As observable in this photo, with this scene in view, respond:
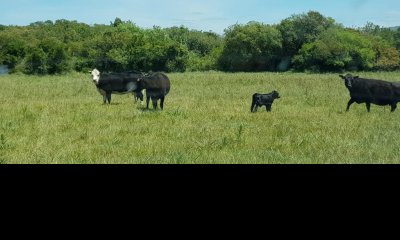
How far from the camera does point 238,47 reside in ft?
8.48

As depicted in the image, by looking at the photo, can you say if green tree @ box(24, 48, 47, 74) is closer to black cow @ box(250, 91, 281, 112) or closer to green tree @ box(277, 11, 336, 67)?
green tree @ box(277, 11, 336, 67)

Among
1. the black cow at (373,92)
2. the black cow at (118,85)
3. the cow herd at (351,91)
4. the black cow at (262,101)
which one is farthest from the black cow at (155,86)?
the black cow at (373,92)

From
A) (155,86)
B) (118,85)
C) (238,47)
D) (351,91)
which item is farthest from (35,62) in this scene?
(118,85)

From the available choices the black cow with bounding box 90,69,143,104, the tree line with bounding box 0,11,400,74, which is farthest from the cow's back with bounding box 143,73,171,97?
the tree line with bounding box 0,11,400,74

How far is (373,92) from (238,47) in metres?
6.62

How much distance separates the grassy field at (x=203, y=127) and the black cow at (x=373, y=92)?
0.71 ft

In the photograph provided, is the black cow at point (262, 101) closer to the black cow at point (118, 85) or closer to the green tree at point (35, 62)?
the black cow at point (118, 85)

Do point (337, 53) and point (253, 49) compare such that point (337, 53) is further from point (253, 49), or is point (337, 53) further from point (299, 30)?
point (253, 49)

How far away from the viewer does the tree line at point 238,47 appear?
2422 mm

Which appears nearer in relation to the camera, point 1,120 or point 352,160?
point 352,160

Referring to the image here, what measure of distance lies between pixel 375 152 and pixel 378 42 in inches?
36.2
